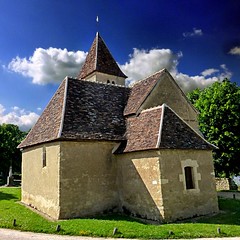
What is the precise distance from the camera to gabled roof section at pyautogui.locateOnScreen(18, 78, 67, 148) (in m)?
17.1

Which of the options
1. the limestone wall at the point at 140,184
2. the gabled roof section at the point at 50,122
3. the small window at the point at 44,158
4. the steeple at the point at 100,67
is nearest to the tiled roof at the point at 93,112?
the gabled roof section at the point at 50,122

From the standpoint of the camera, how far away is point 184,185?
50.5 ft

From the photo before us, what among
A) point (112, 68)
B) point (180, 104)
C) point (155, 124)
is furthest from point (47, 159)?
point (112, 68)

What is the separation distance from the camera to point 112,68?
2788cm

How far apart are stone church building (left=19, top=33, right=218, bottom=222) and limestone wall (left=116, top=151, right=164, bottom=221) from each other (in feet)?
0.18

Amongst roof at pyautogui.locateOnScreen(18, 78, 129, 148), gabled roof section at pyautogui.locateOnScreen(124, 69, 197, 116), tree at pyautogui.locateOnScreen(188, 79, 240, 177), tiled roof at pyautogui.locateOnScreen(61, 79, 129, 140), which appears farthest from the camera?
tree at pyautogui.locateOnScreen(188, 79, 240, 177)

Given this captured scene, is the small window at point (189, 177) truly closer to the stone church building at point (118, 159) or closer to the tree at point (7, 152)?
the stone church building at point (118, 159)

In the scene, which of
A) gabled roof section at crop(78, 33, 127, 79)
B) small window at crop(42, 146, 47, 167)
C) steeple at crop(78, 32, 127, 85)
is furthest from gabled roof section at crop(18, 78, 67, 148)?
gabled roof section at crop(78, 33, 127, 79)

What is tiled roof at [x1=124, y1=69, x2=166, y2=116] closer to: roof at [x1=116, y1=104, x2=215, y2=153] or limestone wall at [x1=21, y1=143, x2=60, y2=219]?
roof at [x1=116, y1=104, x2=215, y2=153]

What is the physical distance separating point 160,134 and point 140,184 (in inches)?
130

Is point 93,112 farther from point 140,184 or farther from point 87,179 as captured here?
point 140,184

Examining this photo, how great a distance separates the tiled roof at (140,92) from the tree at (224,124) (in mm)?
12384

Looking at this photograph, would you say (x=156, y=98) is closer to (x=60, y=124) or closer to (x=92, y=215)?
(x=60, y=124)

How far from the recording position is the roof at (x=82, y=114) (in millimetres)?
16828
